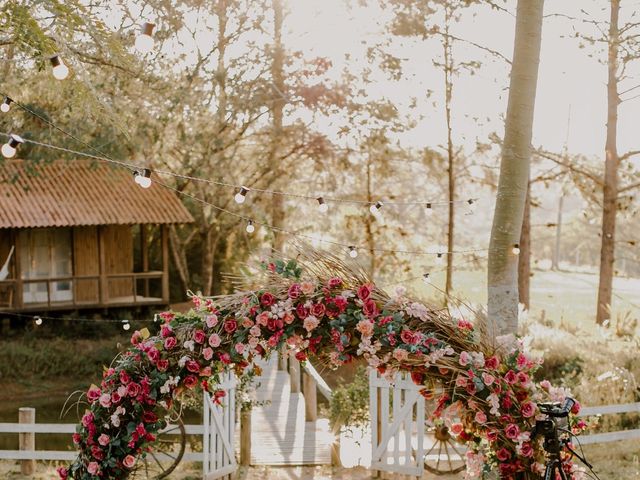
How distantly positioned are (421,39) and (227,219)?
24.1 ft

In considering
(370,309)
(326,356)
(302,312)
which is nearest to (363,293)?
(370,309)

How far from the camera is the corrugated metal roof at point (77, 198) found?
21.6 meters

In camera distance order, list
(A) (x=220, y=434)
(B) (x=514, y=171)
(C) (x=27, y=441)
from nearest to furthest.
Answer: (B) (x=514, y=171), (A) (x=220, y=434), (C) (x=27, y=441)

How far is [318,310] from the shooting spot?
7.19 m

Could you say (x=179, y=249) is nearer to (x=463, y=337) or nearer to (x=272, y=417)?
(x=272, y=417)

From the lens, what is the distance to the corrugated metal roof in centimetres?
2164

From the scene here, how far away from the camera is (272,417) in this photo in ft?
46.1

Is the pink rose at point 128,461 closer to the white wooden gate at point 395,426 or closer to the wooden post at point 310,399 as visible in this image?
the white wooden gate at point 395,426

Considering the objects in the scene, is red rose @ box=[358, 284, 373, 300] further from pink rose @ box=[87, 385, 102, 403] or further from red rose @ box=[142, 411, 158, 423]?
pink rose @ box=[87, 385, 102, 403]

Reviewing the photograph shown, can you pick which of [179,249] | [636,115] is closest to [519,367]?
[636,115]

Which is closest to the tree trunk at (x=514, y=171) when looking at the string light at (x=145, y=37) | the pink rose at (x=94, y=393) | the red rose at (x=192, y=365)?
the red rose at (x=192, y=365)

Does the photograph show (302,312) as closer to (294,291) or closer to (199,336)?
(294,291)

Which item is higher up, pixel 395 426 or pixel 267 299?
pixel 267 299

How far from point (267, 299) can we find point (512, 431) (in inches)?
85.6
